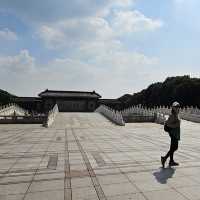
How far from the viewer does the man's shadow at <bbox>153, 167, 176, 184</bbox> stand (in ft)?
18.9

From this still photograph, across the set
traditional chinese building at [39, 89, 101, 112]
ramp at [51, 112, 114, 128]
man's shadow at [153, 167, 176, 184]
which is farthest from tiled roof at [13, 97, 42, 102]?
man's shadow at [153, 167, 176, 184]

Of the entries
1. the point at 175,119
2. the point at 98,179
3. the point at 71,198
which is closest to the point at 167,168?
the point at 175,119

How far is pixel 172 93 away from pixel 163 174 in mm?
58601

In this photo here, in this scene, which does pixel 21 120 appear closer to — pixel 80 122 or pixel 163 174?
pixel 80 122

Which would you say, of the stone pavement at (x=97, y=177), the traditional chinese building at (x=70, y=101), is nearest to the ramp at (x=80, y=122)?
the stone pavement at (x=97, y=177)

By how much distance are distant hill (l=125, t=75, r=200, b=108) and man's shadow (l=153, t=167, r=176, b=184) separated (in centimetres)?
5239

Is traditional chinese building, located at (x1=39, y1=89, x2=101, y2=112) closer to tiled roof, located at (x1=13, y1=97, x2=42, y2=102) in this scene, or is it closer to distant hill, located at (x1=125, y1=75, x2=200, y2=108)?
tiled roof, located at (x1=13, y1=97, x2=42, y2=102)

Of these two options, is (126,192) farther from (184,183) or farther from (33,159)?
(33,159)

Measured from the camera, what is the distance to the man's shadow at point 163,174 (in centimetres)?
575

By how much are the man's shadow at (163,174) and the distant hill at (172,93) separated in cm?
5239

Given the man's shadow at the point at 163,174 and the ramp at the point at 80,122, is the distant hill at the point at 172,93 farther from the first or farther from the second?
the man's shadow at the point at 163,174

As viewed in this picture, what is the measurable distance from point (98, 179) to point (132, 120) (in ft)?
77.5

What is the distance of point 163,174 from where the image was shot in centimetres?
625

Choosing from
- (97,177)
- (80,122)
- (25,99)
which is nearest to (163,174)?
(97,177)
